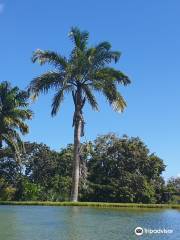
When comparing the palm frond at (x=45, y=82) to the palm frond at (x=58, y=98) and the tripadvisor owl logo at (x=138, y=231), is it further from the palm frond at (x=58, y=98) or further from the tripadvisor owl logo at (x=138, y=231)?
the tripadvisor owl logo at (x=138, y=231)

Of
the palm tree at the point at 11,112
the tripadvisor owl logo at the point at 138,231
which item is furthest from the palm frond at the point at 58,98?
the tripadvisor owl logo at the point at 138,231

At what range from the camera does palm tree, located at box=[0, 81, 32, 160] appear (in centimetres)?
4175

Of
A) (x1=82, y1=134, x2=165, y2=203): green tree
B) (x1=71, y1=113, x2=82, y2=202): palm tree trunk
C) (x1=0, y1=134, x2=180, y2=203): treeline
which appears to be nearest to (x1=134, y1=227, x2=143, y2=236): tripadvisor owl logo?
(x1=71, y1=113, x2=82, y2=202): palm tree trunk

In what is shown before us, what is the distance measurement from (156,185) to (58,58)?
22442 mm

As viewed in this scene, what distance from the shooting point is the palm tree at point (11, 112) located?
41.8m

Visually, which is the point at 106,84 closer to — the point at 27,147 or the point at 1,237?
the point at 1,237

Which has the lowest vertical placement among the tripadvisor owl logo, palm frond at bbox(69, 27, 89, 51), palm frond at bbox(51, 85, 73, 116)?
the tripadvisor owl logo

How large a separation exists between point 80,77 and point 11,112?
1070cm

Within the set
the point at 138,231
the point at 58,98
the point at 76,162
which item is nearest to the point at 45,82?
the point at 58,98

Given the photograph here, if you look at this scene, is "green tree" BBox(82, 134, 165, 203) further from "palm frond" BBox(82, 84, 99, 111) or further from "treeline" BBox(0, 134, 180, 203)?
"palm frond" BBox(82, 84, 99, 111)

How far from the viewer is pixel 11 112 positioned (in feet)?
138

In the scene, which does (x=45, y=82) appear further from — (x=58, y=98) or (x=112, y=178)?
(x=112, y=178)

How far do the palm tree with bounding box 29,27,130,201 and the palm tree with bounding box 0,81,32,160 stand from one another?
771cm

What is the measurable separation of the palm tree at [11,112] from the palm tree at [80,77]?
771 centimetres
